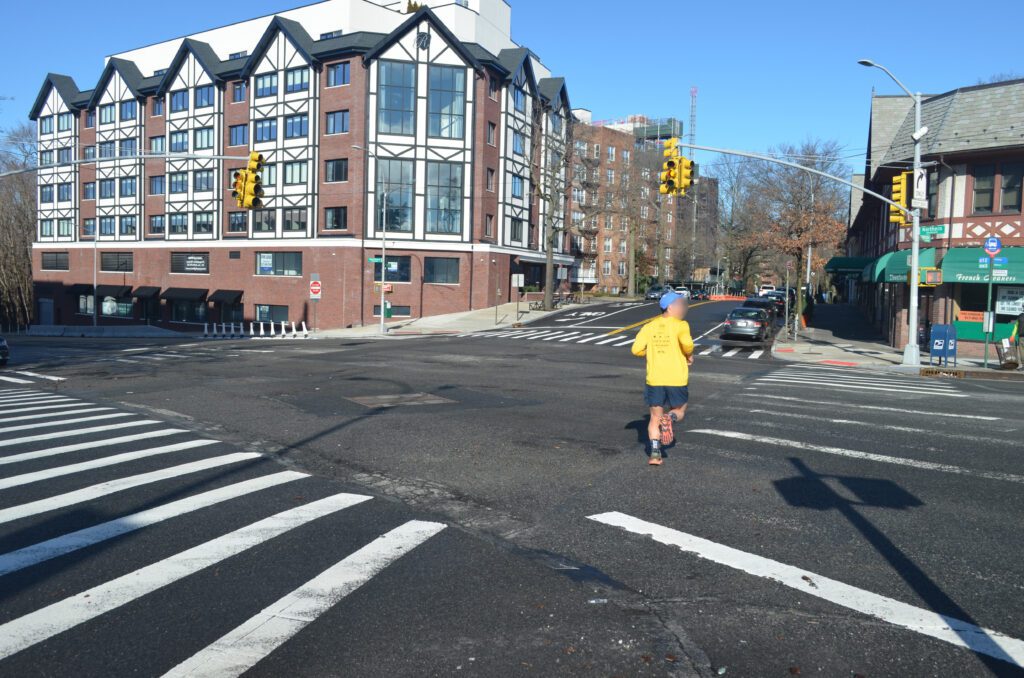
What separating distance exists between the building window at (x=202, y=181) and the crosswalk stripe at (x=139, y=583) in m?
59.2

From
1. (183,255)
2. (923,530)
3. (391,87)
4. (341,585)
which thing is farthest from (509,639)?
(183,255)

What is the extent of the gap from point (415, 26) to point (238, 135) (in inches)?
658

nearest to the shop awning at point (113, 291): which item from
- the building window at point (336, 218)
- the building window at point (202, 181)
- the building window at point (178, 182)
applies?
the building window at point (178, 182)

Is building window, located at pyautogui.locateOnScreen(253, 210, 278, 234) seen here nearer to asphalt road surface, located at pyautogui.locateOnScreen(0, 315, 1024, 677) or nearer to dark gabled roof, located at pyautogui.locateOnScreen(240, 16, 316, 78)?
dark gabled roof, located at pyautogui.locateOnScreen(240, 16, 316, 78)

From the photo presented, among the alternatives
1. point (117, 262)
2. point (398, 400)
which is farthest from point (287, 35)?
point (398, 400)

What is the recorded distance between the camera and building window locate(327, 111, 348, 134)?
5331 cm

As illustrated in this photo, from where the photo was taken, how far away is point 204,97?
6066cm

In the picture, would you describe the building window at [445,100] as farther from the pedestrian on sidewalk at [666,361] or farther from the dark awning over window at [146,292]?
the pedestrian on sidewalk at [666,361]

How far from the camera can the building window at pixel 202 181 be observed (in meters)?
60.4

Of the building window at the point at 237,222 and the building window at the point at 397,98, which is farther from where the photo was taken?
the building window at the point at 237,222

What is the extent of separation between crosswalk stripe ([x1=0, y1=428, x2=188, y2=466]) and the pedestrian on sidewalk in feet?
22.3

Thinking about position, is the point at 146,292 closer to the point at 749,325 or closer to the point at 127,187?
the point at 127,187

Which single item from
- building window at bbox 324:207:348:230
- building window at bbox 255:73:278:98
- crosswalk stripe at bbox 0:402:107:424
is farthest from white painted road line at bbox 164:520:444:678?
building window at bbox 255:73:278:98

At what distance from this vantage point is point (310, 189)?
54.6m
